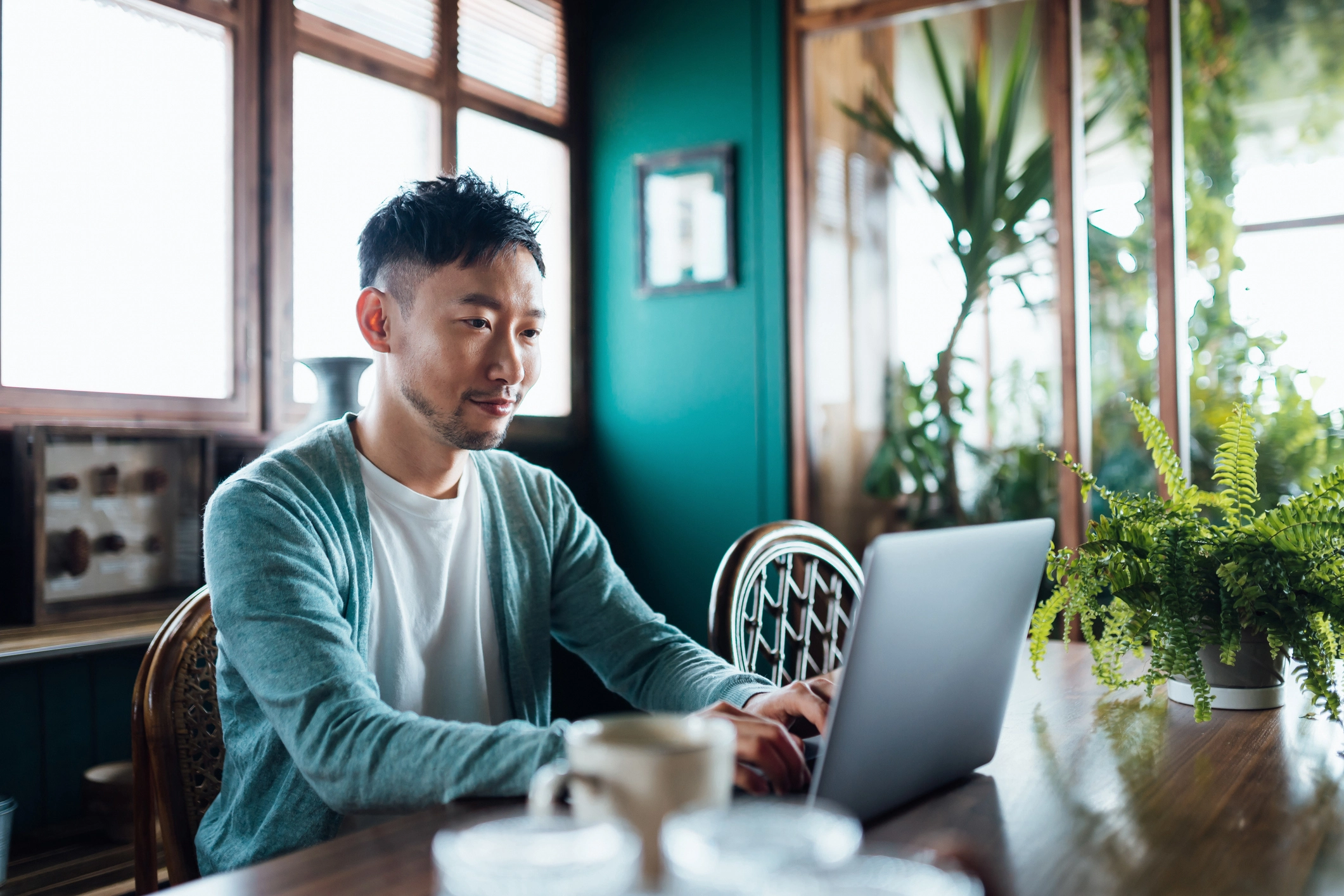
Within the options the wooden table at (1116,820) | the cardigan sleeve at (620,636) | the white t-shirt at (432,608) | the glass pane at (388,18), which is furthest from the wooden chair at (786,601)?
the glass pane at (388,18)

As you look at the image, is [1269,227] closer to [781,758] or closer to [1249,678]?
[1249,678]

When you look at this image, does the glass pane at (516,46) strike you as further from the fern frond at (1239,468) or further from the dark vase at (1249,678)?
the dark vase at (1249,678)

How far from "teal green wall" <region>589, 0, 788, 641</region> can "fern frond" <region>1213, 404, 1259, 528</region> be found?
2081 millimetres

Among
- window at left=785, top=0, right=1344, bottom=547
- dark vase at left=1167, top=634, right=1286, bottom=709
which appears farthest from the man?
window at left=785, top=0, right=1344, bottom=547

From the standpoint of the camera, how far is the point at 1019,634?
0.94 metres

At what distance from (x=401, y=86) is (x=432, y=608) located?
2169mm

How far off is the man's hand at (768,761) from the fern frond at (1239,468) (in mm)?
651

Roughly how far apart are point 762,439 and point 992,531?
2533 millimetres

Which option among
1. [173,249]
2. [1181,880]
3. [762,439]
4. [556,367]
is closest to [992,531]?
[1181,880]

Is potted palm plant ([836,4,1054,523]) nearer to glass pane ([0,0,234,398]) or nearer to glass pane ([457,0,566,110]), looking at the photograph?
glass pane ([457,0,566,110])

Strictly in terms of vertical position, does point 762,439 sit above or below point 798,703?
above

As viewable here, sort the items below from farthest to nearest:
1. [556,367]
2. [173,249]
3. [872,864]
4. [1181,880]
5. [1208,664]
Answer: [556,367]
[173,249]
[1208,664]
[1181,880]
[872,864]

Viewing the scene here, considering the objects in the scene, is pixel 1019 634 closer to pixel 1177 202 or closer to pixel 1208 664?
pixel 1208 664

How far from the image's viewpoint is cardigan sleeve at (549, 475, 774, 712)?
1239 mm
